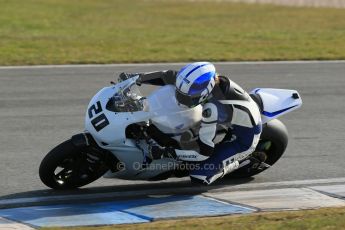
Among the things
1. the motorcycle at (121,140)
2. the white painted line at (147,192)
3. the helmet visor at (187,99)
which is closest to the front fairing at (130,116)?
the motorcycle at (121,140)

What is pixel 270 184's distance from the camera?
29.1ft

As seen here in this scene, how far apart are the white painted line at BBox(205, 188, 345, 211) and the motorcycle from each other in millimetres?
593

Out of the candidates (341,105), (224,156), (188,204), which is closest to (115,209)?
(188,204)

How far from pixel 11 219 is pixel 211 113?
6.91 feet

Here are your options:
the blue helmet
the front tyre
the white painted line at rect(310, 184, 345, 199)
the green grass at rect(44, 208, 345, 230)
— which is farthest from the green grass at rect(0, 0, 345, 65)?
the green grass at rect(44, 208, 345, 230)

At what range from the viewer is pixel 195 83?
7.93 metres

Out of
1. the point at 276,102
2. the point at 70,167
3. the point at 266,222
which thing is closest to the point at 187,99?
the point at 276,102

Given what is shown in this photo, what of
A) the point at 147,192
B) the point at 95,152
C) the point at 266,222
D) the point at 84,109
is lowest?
the point at 266,222

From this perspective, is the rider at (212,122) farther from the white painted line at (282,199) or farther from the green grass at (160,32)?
the green grass at (160,32)

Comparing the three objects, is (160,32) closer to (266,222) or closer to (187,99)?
(187,99)

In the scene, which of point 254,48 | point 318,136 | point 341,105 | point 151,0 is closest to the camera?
point 318,136

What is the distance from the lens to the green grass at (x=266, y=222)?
22.6 feet

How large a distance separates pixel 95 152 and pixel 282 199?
6.03ft

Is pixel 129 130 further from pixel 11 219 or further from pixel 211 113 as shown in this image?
pixel 11 219
